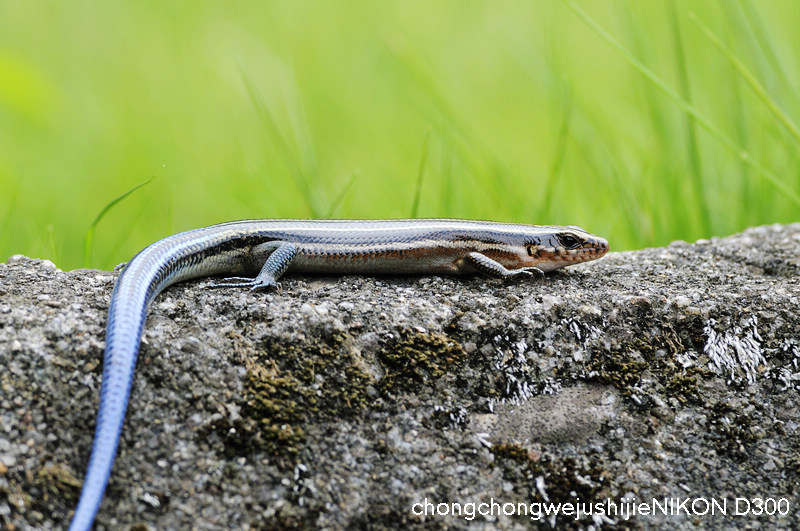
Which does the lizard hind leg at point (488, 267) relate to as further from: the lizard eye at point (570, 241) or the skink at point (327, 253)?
the lizard eye at point (570, 241)

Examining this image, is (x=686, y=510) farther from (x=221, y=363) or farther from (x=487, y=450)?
(x=221, y=363)

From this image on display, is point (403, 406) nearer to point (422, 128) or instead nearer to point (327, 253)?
point (327, 253)

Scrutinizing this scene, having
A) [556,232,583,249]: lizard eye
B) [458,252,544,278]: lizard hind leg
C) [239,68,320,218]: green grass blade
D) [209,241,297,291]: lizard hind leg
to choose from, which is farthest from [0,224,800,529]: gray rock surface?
[239,68,320,218]: green grass blade

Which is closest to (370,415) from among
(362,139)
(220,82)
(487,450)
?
(487,450)

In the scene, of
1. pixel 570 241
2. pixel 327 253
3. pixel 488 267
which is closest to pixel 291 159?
pixel 327 253

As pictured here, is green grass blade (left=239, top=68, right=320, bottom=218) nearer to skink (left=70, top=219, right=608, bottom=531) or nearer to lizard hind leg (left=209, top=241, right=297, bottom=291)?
skink (left=70, top=219, right=608, bottom=531)
